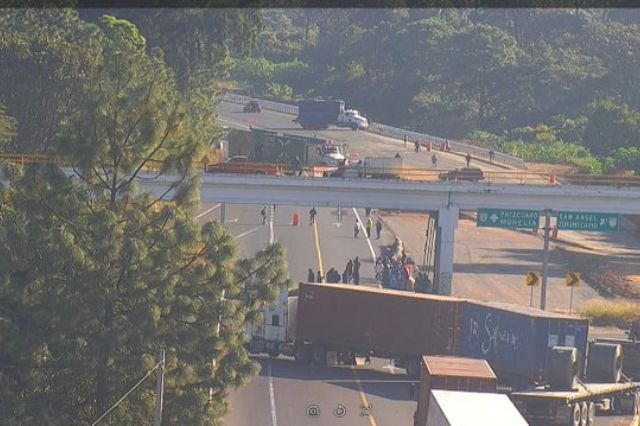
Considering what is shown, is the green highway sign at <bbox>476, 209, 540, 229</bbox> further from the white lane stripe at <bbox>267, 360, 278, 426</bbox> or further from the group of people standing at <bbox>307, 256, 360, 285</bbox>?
the white lane stripe at <bbox>267, 360, 278, 426</bbox>

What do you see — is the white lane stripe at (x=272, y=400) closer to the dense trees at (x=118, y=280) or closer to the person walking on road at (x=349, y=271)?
the dense trees at (x=118, y=280)

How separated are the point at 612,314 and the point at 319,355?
13.6 meters

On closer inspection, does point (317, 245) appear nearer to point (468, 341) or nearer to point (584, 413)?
point (468, 341)

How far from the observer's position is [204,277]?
81.6 feet

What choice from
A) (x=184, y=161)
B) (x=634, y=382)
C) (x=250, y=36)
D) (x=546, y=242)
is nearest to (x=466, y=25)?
(x=250, y=36)

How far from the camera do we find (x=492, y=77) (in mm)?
110938

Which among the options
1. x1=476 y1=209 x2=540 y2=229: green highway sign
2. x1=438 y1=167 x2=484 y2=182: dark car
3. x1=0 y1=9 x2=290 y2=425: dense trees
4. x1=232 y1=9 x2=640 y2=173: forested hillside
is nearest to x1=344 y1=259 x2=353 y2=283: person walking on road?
x1=438 y1=167 x2=484 y2=182: dark car

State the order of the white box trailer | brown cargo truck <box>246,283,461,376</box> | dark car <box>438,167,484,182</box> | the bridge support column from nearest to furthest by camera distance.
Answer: the white box trailer < brown cargo truck <box>246,283,461,376</box> < the bridge support column < dark car <box>438,167,484,182</box>

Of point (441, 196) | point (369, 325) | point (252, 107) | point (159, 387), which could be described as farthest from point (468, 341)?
point (252, 107)

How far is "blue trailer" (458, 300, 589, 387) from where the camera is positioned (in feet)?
109

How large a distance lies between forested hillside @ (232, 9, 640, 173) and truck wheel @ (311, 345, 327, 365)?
56444mm

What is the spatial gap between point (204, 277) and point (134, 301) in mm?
1258

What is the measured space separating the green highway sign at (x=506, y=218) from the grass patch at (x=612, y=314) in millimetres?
3413

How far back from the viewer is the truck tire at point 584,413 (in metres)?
30.9
